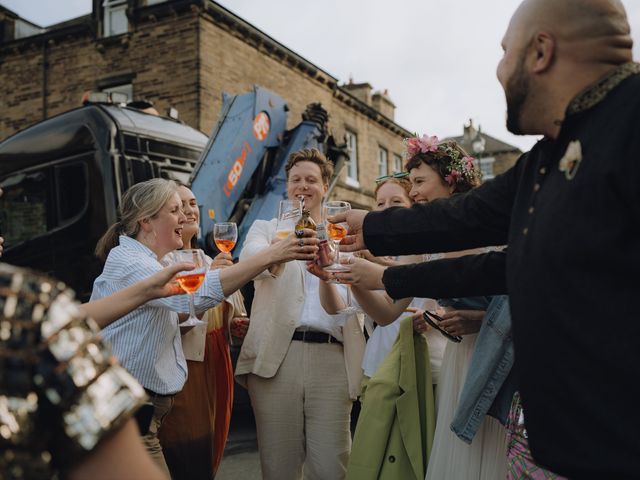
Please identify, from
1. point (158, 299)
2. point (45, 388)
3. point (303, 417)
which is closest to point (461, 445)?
point (303, 417)

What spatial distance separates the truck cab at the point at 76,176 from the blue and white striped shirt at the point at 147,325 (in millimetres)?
3559

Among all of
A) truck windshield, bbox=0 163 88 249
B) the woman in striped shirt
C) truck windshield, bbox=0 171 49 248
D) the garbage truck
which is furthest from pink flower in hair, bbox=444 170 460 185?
truck windshield, bbox=0 171 49 248

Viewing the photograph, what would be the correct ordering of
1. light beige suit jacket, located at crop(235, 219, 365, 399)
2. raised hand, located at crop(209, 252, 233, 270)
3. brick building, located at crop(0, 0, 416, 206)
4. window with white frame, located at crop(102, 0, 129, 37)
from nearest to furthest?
light beige suit jacket, located at crop(235, 219, 365, 399) < raised hand, located at crop(209, 252, 233, 270) < brick building, located at crop(0, 0, 416, 206) < window with white frame, located at crop(102, 0, 129, 37)

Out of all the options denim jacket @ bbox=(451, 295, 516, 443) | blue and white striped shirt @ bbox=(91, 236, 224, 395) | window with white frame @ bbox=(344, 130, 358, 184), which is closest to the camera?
denim jacket @ bbox=(451, 295, 516, 443)

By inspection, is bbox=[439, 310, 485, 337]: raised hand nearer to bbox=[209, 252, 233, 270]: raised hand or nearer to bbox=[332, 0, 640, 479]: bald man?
bbox=[332, 0, 640, 479]: bald man

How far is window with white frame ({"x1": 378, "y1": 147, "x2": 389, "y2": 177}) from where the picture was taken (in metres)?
20.8

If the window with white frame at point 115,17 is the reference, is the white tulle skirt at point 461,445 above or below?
below

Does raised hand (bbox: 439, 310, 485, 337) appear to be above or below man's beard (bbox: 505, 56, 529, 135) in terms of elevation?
below

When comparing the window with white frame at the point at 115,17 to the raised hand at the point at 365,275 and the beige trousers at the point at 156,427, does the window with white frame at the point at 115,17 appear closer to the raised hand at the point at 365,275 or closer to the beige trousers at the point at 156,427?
the beige trousers at the point at 156,427

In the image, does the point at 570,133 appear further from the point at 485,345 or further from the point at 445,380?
the point at 445,380

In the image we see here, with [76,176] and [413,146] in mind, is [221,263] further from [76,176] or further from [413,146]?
[76,176]

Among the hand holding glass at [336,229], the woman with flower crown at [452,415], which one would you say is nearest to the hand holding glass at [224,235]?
the hand holding glass at [336,229]

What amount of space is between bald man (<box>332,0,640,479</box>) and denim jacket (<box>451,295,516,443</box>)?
3.25 feet

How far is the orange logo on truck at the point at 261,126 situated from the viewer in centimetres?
648
